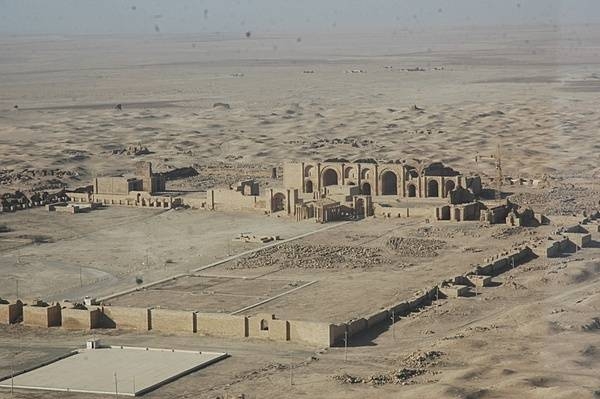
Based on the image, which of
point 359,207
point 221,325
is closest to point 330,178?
point 359,207

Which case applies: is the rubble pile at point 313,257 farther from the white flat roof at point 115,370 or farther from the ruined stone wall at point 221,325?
the white flat roof at point 115,370

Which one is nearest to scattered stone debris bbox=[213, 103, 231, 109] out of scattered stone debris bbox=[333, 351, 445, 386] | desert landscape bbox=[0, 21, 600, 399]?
desert landscape bbox=[0, 21, 600, 399]

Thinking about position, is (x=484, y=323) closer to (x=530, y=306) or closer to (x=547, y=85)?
(x=530, y=306)

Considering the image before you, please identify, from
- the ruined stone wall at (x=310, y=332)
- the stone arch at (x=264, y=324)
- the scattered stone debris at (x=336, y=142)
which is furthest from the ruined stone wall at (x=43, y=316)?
the scattered stone debris at (x=336, y=142)

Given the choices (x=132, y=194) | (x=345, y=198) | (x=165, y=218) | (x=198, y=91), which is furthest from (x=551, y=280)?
(x=198, y=91)

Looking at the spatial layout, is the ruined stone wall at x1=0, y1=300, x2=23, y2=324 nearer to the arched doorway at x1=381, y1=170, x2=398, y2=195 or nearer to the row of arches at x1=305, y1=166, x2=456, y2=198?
the row of arches at x1=305, y1=166, x2=456, y2=198

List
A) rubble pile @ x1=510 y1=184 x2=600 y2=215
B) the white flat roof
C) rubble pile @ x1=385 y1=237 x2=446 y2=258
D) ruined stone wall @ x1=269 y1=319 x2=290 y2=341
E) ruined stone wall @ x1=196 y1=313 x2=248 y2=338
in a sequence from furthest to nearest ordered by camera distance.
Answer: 1. rubble pile @ x1=510 y1=184 x2=600 y2=215
2. rubble pile @ x1=385 y1=237 x2=446 y2=258
3. ruined stone wall @ x1=196 y1=313 x2=248 y2=338
4. ruined stone wall @ x1=269 y1=319 x2=290 y2=341
5. the white flat roof
